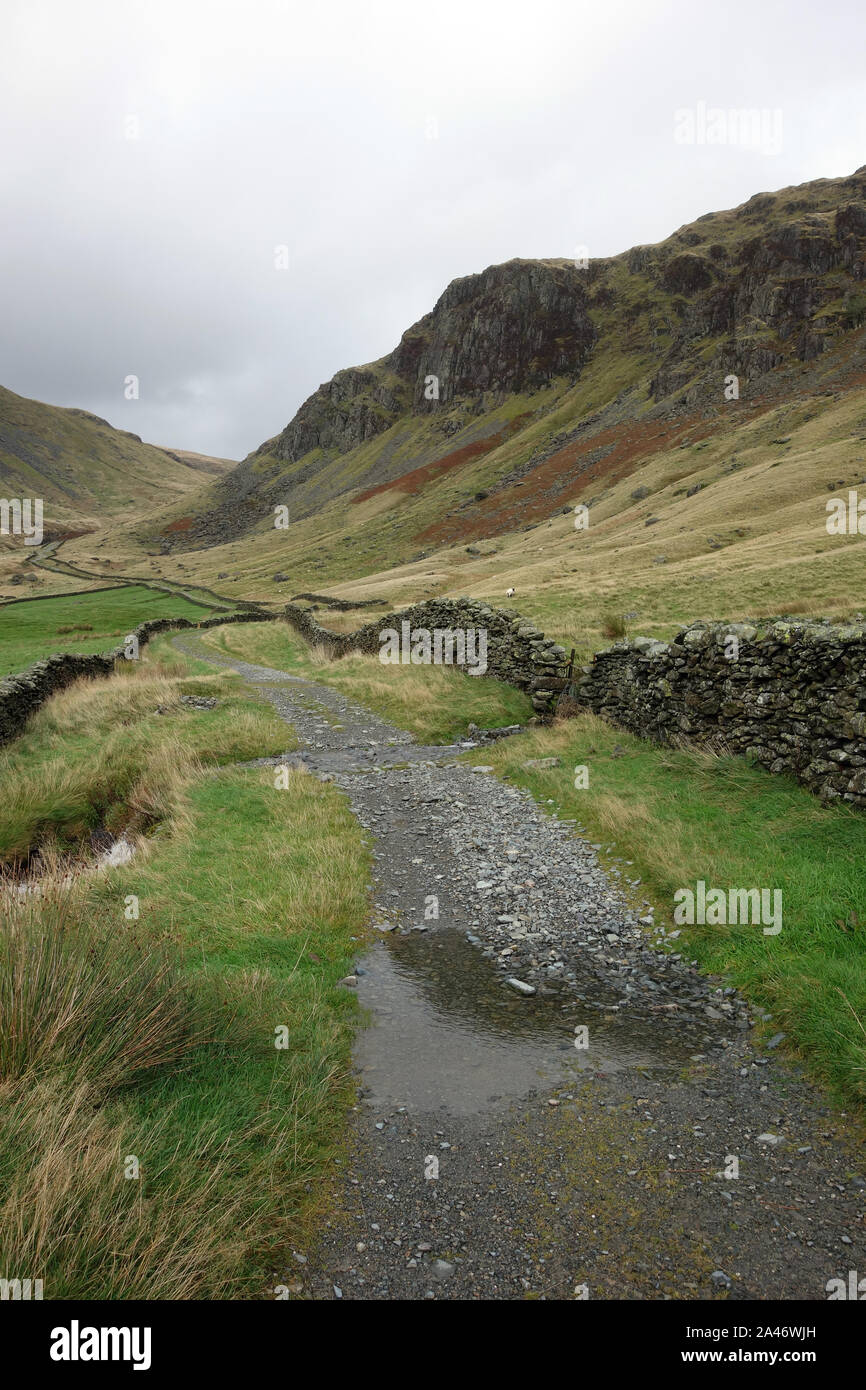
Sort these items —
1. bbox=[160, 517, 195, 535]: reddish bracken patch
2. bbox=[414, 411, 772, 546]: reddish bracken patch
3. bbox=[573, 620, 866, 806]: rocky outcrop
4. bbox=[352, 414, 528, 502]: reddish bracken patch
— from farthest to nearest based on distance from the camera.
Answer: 1. bbox=[160, 517, 195, 535]: reddish bracken patch
2. bbox=[352, 414, 528, 502]: reddish bracken patch
3. bbox=[414, 411, 772, 546]: reddish bracken patch
4. bbox=[573, 620, 866, 806]: rocky outcrop

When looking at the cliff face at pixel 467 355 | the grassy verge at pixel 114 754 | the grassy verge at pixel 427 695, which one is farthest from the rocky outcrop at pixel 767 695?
the cliff face at pixel 467 355

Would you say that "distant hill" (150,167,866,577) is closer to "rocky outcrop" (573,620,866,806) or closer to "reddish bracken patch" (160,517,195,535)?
"reddish bracken patch" (160,517,195,535)

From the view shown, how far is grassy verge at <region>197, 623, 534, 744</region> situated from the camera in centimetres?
1847

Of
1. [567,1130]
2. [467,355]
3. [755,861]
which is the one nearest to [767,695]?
[755,861]

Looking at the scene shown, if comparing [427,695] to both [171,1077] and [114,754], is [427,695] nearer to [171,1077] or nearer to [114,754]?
[114,754]

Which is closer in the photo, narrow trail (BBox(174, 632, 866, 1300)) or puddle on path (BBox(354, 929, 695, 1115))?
narrow trail (BBox(174, 632, 866, 1300))

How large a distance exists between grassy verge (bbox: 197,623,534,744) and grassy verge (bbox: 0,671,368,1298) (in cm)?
979

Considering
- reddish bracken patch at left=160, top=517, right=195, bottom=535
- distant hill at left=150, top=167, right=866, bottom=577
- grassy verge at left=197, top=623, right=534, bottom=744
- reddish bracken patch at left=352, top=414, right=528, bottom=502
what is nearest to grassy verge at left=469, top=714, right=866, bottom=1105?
grassy verge at left=197, top=623, right=534, bottom=744

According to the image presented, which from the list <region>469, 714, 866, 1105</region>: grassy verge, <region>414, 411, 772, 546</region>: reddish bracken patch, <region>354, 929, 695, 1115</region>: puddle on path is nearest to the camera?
<region>354, 929, 695, 1115</region>: puddle on path

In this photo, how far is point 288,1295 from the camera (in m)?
3.74

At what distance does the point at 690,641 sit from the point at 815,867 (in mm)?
6045

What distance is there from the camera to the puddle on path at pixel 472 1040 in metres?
5.64
